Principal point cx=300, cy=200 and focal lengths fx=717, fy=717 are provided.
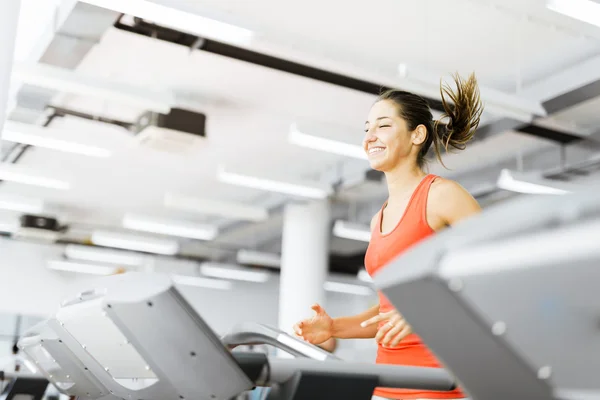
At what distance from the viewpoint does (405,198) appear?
5.17 ft

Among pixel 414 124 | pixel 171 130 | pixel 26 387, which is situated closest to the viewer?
pixel 414 124

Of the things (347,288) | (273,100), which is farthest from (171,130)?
(347,288)

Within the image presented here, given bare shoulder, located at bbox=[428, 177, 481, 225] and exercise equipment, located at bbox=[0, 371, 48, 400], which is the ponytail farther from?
exercise equipment, located at bbox=[0, 371, 48, 400]

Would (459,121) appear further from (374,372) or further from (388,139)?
(374,372)

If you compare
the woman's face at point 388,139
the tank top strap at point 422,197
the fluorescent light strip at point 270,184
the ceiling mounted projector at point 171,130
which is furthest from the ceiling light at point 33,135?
the tank top strap at point 422,197

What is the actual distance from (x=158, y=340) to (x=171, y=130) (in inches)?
191

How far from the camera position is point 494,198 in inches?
324

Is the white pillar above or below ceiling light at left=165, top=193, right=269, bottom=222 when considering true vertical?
below

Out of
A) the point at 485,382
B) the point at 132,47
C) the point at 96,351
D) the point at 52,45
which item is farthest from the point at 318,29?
the point at 485,382

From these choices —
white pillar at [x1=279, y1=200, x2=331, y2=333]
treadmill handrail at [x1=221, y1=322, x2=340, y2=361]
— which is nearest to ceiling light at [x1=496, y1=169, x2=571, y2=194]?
white pillar at [x1=279, y1=200, x2=331, y2=333]

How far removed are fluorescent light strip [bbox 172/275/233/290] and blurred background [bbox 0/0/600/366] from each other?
8.22 feet

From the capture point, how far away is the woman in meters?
1.39

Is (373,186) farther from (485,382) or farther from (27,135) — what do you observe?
(485,382)

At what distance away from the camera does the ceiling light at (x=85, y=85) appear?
4523 millimetres
